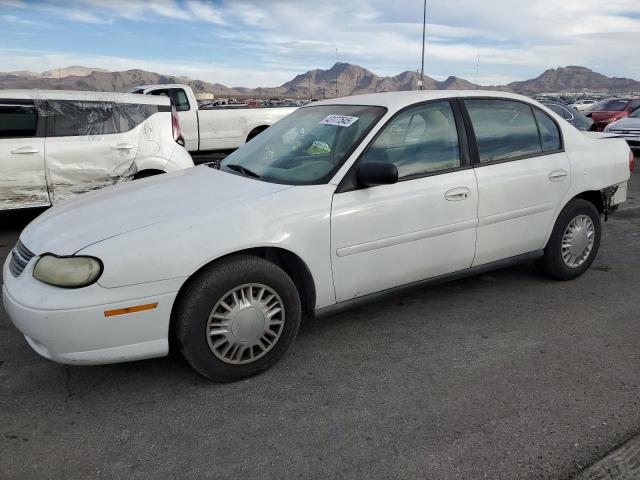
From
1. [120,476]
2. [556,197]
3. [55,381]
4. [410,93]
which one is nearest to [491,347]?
[556,197]

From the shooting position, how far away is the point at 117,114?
6512mm

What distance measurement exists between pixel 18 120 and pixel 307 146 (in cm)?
424

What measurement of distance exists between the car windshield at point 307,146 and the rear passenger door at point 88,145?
294 centimetres

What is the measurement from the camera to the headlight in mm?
2576

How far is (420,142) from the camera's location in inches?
141

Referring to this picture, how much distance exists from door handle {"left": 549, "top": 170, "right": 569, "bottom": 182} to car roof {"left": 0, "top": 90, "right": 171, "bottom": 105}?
4865mm

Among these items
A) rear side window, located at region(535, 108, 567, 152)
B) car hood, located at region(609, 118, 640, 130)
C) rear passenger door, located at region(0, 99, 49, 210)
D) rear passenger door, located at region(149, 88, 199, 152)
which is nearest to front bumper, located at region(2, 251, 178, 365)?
rear side window, located at region(535, 108, 567, 152)

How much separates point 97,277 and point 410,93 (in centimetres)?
243

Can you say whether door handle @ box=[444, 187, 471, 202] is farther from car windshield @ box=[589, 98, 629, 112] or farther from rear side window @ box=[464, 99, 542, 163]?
car windshield @ box=[589, 98, 629, 112]

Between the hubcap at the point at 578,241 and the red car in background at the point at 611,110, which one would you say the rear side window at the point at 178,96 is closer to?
the hubcap at the point at 578,241

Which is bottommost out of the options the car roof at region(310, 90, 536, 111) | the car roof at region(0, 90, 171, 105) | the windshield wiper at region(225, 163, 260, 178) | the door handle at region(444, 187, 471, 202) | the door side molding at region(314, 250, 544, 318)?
the door side molding at region(314, 250, 544, 318)

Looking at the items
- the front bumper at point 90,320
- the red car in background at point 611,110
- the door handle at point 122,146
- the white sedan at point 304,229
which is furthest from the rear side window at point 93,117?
the red car in background at point 611,110

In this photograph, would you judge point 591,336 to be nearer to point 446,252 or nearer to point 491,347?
point 491,347

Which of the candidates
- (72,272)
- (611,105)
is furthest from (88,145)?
(611,105)
